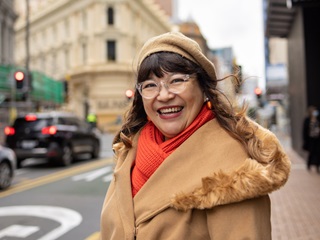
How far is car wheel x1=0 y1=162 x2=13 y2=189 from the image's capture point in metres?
9.21

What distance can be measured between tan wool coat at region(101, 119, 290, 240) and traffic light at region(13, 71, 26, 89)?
45.2 feet

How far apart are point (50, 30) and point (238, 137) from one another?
61.3 m

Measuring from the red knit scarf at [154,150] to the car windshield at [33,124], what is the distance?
11745 millimetres

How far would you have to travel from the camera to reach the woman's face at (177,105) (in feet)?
5.82

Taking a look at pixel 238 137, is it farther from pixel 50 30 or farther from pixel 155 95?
pixel 50 30

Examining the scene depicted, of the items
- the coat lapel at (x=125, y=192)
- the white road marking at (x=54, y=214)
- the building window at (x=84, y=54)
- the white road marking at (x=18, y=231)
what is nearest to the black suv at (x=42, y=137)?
the white road marking at (x=54, y=214)

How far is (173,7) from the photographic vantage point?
302 feet

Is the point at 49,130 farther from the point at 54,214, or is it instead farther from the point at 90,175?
the point at 54,214

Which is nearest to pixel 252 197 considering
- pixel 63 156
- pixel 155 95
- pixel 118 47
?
pixel 155 95

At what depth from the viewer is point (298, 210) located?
6.85 m

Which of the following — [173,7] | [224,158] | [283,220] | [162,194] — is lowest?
[283,220]

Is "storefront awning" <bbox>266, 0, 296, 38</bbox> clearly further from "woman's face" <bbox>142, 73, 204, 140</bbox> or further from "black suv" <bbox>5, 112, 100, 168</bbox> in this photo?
"woman's face" <bbox>142, 73, 204, 140</bbox>

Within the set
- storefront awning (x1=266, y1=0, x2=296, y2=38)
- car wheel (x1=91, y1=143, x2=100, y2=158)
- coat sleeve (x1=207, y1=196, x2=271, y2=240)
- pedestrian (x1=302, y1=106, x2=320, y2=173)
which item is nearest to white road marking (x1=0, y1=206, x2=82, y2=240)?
coat sleeve (x1=207, y1=196, x2=271, y2=240)

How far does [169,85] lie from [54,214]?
5.55 meters
